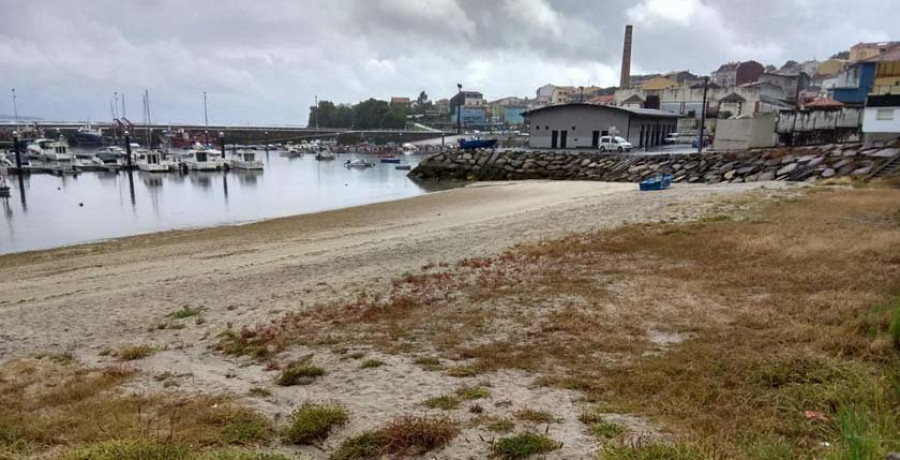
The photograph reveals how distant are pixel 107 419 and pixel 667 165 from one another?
38.0 metres

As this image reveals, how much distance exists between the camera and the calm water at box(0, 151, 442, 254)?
95.1 feet

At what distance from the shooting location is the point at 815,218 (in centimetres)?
1392

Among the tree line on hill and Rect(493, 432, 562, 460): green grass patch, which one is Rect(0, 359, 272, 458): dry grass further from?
the tree line on hill

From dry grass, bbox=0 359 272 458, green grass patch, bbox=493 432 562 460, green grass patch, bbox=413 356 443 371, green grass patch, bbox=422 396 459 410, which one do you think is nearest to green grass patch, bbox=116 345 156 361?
dry grass, bbox=0 359 272 458

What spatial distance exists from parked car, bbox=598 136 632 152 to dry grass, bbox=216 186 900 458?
3615cm

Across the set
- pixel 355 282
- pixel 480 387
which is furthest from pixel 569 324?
pixel 355 282

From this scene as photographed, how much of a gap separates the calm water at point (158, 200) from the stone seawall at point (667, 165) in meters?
5.81

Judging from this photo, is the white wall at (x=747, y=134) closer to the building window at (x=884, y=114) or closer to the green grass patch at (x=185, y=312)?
the building window at (x=884, y=114)

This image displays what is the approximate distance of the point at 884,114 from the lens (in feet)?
111

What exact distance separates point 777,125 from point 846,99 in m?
28.2

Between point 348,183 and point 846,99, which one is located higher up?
point 846,99

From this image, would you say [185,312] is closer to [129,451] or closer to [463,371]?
[463,371]

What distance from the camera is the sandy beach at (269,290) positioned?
514 cm

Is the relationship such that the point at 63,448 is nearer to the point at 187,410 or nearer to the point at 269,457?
the point at 187,410
